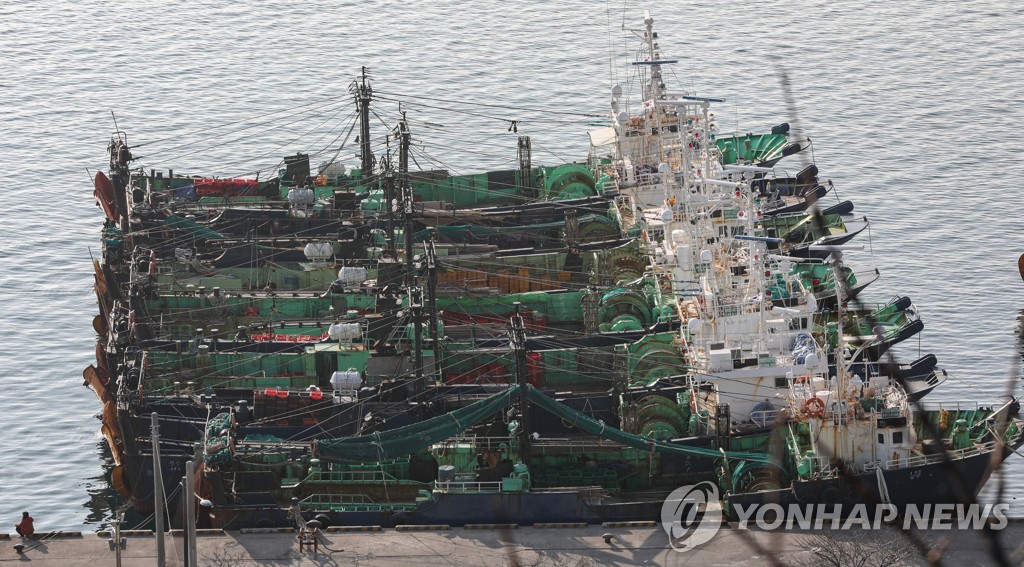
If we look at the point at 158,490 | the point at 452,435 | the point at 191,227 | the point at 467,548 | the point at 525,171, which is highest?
the point at 525,171

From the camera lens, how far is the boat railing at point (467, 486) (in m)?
55.5

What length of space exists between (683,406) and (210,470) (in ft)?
59.1

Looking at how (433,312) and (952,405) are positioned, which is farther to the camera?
(952,405)

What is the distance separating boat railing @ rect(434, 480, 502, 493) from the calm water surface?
53.6 ft

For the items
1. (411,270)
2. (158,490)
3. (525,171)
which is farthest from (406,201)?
(158,490)

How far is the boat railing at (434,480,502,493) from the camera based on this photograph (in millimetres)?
55469

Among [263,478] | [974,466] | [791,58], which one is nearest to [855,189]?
[791,58]

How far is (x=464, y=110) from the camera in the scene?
117062 mm

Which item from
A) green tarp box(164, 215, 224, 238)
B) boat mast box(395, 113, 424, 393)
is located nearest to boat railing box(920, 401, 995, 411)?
boat mast box(395, 113, 424, 393)

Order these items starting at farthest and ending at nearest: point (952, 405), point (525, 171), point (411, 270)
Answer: point (525, 171), point (952, 405), point (411, 270)

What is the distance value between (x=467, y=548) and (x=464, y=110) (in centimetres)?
6768

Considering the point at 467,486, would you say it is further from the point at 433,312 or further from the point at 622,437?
the point at 433,312

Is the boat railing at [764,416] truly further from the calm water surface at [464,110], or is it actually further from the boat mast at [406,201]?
the boat mast at [406,201]

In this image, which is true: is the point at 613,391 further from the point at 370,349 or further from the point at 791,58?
the point at 791,58
